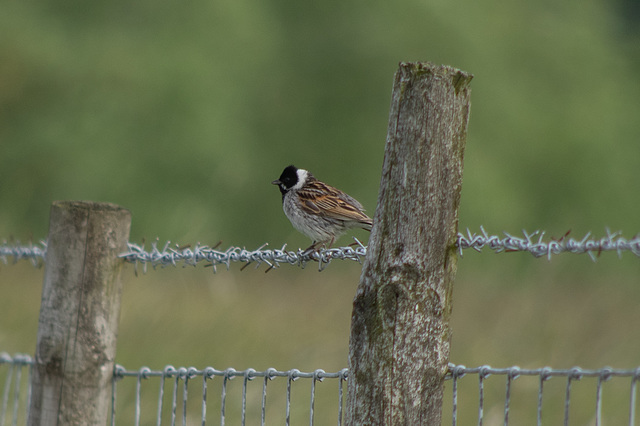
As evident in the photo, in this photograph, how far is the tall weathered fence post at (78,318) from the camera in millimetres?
3734

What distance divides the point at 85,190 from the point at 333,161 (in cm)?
715

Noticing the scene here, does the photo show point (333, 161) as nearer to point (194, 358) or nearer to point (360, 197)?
point (360, 197)

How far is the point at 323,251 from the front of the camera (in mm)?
3635

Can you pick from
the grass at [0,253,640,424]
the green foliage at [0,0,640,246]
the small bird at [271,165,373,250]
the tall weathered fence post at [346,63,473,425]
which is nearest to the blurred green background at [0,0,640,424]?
the green foliage at [0,0,640,246]

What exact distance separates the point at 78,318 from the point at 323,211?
2.81 meters

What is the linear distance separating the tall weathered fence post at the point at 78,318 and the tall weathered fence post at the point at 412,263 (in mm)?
1588

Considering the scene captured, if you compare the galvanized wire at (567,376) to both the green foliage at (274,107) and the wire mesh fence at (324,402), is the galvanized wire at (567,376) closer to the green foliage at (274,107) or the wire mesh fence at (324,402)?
the wire mesh fence at (324,402)

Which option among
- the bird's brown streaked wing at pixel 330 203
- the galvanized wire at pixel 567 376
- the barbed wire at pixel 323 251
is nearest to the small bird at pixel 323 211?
the bird's brown streaked wing at pixel 330 203

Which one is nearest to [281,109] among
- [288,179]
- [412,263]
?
[288,179]

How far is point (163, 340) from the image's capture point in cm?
701

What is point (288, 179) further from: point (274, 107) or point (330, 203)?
point (274, 107)

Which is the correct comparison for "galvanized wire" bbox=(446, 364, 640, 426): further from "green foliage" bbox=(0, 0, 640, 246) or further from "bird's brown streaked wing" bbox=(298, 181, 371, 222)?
"green foliage" bbox=(0, 0, 640, 246)

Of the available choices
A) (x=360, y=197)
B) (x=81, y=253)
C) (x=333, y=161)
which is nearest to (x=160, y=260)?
(x=81, y=253)

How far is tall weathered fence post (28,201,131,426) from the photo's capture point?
147 inches
